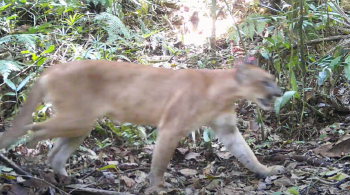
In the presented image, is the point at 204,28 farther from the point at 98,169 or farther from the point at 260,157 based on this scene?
the point at 98,169

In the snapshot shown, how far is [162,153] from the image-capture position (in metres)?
3.77

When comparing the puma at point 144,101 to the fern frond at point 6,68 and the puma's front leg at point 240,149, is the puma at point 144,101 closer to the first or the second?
the puma's front leg at point 240,149

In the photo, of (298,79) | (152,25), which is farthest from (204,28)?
(298,79)

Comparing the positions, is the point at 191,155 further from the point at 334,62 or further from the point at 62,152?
the point at 334,62

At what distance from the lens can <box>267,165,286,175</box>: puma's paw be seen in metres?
4.30

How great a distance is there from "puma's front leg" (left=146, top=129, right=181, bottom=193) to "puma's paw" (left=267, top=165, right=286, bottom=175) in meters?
1.19

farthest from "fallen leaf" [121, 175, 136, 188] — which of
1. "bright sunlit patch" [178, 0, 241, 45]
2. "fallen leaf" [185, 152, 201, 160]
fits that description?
"bright sunlit patch" [178, 0, 241, 45]

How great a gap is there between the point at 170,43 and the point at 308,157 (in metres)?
4.63

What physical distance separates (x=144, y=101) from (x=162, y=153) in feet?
1.83

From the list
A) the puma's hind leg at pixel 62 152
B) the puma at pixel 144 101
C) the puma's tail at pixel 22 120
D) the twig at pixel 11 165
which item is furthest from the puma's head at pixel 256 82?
the twig at pixel 11 165

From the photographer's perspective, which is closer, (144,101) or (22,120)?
(22,120)

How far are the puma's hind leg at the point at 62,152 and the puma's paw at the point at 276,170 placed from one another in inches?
77.9

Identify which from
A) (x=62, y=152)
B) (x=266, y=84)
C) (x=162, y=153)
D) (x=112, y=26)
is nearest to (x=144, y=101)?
(x=162, y=153)

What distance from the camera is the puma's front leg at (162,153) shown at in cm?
376
